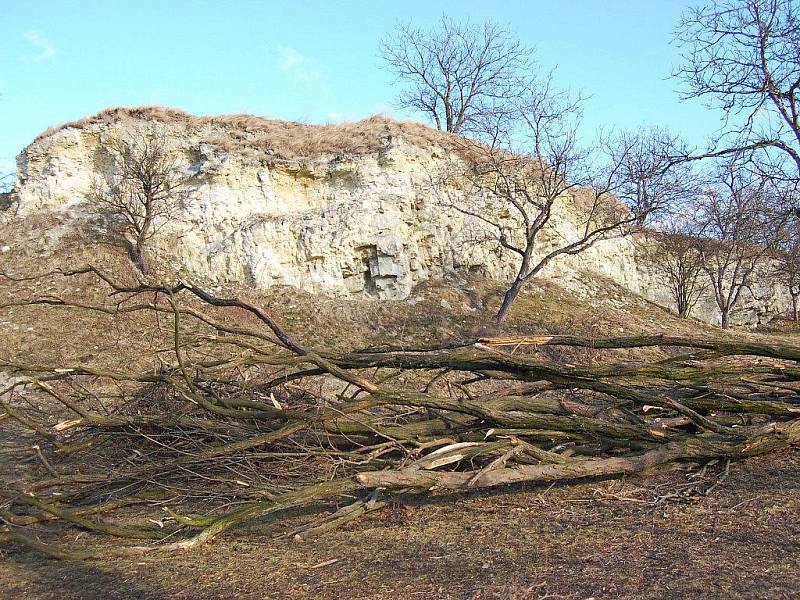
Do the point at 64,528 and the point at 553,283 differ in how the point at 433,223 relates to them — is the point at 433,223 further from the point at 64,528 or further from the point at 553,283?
the point at 64,528

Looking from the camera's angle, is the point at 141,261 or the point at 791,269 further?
the point at 791,269

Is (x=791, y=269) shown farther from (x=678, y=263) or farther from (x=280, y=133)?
(x=280, y=133)

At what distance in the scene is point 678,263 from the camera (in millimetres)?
22391

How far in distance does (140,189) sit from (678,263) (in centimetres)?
1723

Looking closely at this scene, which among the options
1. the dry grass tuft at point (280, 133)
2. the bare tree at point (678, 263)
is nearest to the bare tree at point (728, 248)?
the bare tree at point (678, 263)

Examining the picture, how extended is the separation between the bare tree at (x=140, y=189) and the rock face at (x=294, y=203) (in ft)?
1.01

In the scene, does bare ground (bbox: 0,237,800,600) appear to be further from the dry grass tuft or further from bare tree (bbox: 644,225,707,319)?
bare tree (bbox: 644,225,707,319)

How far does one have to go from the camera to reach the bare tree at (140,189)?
16.1 metres

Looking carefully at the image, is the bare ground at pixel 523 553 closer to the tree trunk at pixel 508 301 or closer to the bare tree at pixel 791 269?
the tree trunk at pixel 508 301

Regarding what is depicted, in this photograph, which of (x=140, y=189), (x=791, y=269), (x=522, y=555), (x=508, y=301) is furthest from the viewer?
(x=791, y=269)

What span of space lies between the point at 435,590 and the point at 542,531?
116 centimetres

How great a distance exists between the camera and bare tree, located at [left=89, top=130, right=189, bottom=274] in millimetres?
16125

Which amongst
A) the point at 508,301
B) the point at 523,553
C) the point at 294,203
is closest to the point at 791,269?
the point at 508,301

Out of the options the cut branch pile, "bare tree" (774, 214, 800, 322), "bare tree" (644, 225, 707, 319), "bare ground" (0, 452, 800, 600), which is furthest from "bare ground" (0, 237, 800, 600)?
"bare tree" (644, 225, 707, 319)
